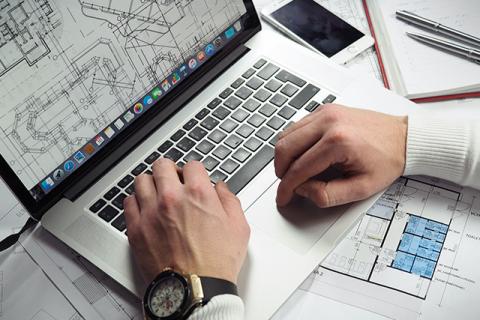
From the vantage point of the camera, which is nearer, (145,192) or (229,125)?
(145,192)

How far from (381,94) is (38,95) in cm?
51

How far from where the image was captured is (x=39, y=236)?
2.80ft

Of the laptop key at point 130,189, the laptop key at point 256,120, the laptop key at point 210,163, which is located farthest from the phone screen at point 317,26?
the laptop key at point 130,189

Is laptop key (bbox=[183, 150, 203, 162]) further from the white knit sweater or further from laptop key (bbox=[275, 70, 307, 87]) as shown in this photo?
the white knit sweater

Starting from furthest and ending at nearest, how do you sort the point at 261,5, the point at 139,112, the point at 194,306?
the point at 261,5
the point at 139,112
the point at 194,306

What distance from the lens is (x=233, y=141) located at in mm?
860

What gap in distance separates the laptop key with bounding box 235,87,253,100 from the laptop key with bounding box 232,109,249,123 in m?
0.03

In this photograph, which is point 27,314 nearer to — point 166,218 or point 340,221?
point 166,218

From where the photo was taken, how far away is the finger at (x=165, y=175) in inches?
30.2

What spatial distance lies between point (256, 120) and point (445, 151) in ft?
0.91

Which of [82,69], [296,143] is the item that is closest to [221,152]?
[296,143]

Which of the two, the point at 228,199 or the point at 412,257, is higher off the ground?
the point at 228,199

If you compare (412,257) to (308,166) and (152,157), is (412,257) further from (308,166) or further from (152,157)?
(152,157)

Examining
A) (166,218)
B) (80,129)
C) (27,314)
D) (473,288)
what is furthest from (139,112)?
(473,288)
